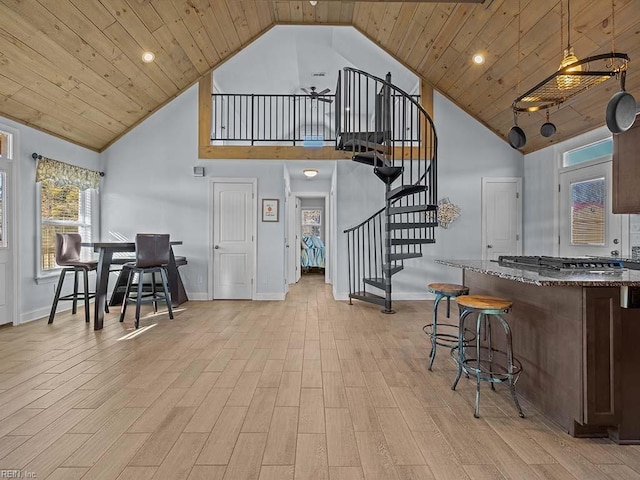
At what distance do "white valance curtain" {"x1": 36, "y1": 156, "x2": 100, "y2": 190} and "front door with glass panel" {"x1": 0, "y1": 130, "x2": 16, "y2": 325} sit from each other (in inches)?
15.3

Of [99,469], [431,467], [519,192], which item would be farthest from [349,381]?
[519,192]

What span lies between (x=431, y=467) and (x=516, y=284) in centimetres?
144

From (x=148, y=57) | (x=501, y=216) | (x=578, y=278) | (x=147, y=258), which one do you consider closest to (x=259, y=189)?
(x=147, y=258)

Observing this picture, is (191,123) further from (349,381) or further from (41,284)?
(349,381)

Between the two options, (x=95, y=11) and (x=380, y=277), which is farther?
(x=380, y=277)

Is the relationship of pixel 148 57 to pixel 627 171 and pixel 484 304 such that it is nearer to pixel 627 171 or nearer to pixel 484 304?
pixel 484 304

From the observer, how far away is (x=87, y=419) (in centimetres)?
224

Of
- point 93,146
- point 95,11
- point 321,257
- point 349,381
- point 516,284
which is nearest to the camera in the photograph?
point 516,284

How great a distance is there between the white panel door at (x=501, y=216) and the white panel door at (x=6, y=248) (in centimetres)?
699

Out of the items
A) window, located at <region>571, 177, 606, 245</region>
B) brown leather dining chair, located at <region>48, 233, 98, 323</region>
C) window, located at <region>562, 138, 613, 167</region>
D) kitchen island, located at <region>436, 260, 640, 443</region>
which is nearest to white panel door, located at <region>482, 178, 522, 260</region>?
window, located at <region>562, 138, 613, 167</region>

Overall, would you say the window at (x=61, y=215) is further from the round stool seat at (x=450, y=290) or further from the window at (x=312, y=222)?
the window at (x=312, y=222)

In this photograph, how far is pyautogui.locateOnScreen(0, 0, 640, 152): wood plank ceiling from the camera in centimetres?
375

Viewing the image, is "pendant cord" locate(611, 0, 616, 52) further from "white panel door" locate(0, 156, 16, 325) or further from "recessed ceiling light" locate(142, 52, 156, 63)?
"white panel door" locate(0, 156, 16, 325)

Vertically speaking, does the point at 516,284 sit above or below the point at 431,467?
above
